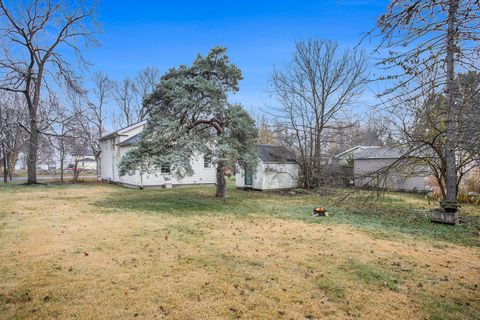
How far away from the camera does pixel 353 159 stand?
21.0m

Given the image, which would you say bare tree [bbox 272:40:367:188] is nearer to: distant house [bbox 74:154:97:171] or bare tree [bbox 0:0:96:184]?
bare tree [bbox 0:0:96:184]

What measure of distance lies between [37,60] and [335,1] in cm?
2287

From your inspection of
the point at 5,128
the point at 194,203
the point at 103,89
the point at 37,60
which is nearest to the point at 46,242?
the point at 5,128

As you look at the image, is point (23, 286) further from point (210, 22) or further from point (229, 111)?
point (210, 22)

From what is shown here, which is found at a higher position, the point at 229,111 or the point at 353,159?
the point at 229,111

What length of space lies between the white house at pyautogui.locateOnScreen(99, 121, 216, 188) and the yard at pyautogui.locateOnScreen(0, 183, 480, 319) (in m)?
9.62

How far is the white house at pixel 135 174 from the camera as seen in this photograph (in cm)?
1842

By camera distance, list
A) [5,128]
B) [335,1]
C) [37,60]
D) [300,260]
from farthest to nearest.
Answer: [37,60] → [5,128] → [300,260] → [335,1]

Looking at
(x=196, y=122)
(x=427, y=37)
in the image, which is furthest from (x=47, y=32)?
(x=427, y=37)

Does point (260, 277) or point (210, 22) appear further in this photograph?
point (210, 22)

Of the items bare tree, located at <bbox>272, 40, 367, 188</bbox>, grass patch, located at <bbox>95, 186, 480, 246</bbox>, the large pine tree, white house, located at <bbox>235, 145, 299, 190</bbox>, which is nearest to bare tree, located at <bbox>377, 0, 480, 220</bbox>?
grass patch, located at <bbox>95, 186, 480, 246</bbox>

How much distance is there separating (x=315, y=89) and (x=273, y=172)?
6.34 meters

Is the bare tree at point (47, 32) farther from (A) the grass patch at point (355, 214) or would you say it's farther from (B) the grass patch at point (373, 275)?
(B) the grass patch at point (373, 275)

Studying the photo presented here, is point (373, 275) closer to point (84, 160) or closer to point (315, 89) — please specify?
point (315, 89)
